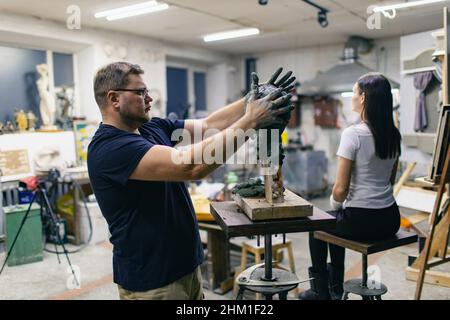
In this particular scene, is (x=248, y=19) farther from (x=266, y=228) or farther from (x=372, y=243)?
(x=266, y=228)

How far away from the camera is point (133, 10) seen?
Result: 454 centimetres

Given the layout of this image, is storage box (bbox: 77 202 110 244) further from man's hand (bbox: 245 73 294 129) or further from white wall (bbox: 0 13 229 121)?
man's hand (bbox: 245 73 294 129)

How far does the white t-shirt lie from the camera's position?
2.09m

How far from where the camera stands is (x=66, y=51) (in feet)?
18.6

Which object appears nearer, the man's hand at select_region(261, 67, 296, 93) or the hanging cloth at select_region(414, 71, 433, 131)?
the man's hand at select_region(261, 67, 296, 93)

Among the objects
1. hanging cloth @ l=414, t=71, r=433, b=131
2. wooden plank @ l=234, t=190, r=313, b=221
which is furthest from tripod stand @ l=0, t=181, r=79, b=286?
hanging cloth @ l=414, t=71, r=433, b=131

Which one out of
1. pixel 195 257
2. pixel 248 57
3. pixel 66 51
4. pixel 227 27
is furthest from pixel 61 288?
pixel 248 57

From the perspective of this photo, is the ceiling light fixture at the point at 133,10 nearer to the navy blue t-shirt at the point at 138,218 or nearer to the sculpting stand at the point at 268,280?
the navy blue t-shirt at the point at 138,218

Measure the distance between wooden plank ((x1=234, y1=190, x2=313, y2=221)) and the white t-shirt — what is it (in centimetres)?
69

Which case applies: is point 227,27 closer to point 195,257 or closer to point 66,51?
point 66,51

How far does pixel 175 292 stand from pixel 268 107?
0.77 m

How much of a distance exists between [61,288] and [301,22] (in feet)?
14.1

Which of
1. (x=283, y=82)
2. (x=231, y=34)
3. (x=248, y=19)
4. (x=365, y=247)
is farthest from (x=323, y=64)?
(x=283, y=82)

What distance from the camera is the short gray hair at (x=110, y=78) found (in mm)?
1528
